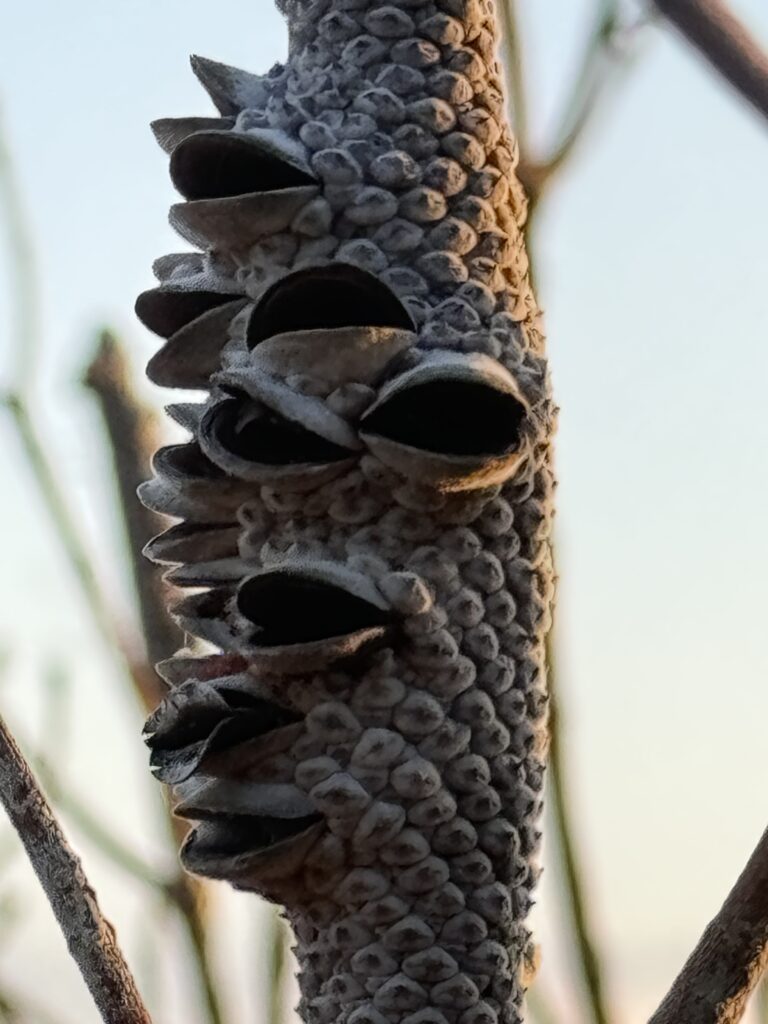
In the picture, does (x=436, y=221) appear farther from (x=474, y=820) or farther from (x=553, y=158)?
(x=553, y=158)

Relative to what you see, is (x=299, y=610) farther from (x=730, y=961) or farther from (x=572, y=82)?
(x=572, y=82)

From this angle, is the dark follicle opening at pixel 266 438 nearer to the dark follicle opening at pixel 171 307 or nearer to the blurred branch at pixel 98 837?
the dark follicle opening at pixel 171 307

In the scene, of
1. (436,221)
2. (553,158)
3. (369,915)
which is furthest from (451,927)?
(553,158)

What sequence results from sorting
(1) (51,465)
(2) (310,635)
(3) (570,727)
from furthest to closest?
(1) (51,465) → (3) (570,727) → (2) (310,635)

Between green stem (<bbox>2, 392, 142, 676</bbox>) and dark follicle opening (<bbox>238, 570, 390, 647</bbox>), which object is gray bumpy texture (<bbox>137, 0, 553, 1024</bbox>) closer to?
dark follicle opening (<bbox>238, 570, 390, 647</bbox>)

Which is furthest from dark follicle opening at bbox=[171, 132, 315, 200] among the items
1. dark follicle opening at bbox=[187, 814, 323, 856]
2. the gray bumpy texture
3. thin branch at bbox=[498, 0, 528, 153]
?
thin branch at bbox=[498, 0, 528, 153]

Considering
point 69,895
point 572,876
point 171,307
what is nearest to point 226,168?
point 171,307
